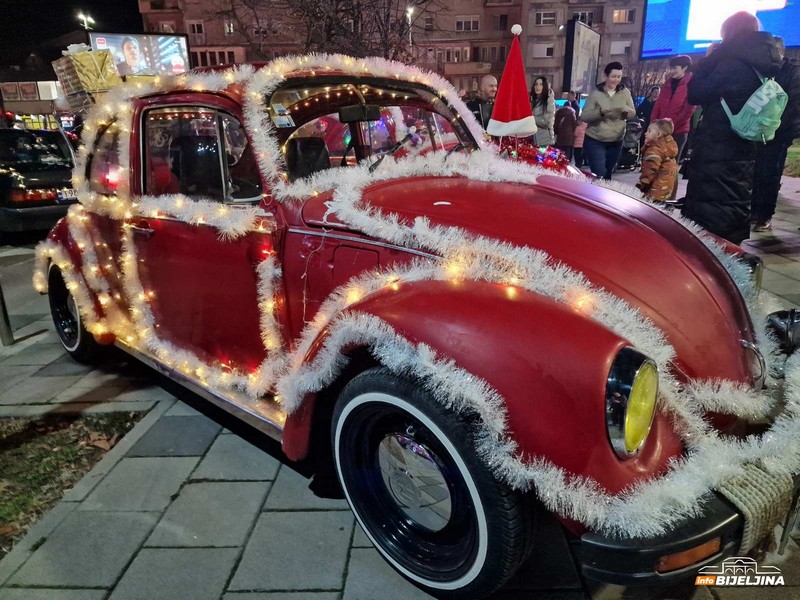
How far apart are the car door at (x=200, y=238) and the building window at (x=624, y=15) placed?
5480cm

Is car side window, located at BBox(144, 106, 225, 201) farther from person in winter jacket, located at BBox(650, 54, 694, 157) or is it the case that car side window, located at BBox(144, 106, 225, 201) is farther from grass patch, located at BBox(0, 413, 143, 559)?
person in winter jacket, located at BBox(650, 54, 694, 157)

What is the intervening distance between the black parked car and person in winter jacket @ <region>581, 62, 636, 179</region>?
309 inches

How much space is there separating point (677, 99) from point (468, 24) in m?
47.9

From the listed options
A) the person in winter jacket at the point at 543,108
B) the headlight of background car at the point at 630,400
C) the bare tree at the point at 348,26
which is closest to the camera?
the headlight of background car at the point at 630,400

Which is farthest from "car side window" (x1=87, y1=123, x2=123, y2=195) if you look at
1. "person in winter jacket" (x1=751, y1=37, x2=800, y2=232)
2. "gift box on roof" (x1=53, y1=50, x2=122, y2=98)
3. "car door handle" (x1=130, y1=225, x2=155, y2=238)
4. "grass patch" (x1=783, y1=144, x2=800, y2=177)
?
"grass patch" (x1=783, y1=144, x2=800, y2=177)

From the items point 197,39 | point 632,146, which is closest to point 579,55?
point 632,146

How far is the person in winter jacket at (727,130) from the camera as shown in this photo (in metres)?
4.27

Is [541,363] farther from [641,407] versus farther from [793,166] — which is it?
[793,166]

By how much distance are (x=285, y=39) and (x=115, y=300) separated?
34908 millimetres

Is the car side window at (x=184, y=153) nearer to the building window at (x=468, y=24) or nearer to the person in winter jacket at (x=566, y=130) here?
the person in winter jacket at (x=566, y=130)

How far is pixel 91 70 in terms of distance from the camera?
420 cm

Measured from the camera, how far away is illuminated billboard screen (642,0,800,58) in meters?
10.5

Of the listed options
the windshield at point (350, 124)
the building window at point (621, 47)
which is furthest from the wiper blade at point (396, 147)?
the building window at point (621, 47)

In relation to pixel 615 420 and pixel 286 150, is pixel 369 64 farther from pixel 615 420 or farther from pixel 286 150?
pixel 615 420
